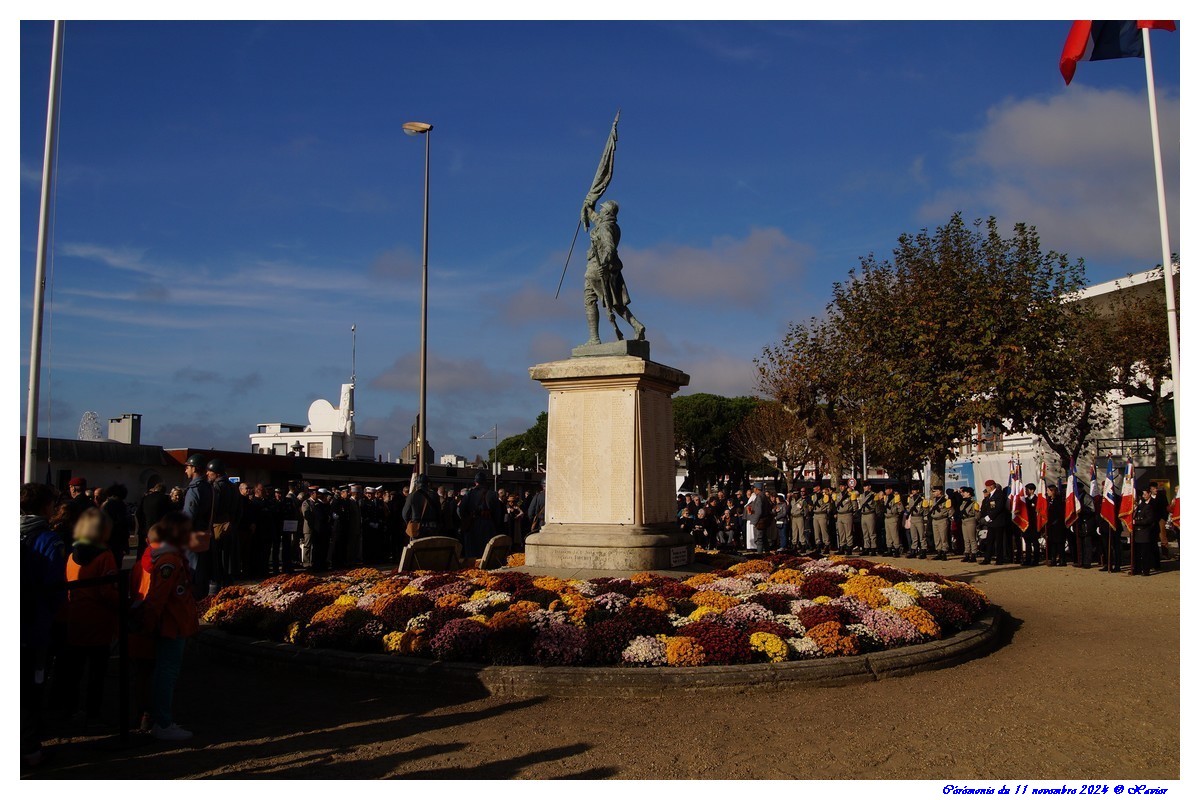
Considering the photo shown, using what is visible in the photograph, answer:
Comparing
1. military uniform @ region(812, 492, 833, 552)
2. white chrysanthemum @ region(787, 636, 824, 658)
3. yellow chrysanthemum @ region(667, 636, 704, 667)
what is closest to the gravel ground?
yellow chrysanthemum @ region(667, 636, 704, 667)

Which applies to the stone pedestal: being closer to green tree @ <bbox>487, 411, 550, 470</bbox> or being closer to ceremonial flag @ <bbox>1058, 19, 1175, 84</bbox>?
ceremonial flag @ <bbox>1058, 19, 1175, 84</bbox>

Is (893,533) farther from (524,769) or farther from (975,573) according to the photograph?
(524,769)

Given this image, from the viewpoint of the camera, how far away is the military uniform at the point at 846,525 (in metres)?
24.4

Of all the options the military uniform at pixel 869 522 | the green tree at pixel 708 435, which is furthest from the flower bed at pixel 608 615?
the green tree at pixel 708 435

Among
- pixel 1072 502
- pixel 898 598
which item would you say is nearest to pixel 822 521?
pixel 1072 502

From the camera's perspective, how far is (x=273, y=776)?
224 inches

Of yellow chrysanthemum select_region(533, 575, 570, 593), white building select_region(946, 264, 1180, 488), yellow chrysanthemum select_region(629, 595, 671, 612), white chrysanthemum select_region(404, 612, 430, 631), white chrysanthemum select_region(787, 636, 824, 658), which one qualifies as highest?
white building select_region(946, 264, 1180, 488)

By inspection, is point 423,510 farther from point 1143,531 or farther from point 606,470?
point 1143,531

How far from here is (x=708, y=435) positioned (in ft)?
243

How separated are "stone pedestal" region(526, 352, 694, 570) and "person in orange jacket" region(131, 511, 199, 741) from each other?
6.53m

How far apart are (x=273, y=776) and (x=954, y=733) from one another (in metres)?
4.76

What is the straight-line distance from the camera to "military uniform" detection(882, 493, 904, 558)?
2358 cm

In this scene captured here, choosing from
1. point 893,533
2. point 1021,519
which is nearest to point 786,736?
point 1021,519

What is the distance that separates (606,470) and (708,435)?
203ft
